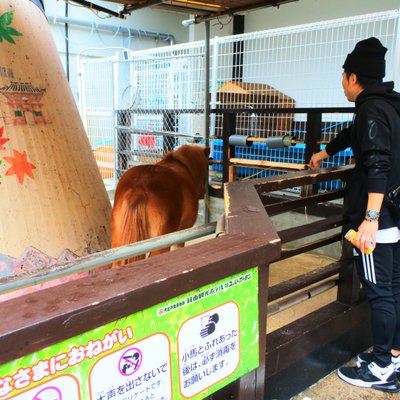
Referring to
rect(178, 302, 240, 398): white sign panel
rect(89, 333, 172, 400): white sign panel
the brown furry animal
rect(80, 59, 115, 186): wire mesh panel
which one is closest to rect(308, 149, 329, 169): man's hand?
the brown furry animal

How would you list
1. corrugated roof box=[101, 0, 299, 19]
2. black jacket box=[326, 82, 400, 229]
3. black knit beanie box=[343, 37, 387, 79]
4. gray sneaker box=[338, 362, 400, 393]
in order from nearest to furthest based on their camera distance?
black jacket box=[326, 82, 400, 229], black knit beanie box=[343, 37, 387, 79], gray sneaker box=[338, 362, 400, 393], corrugated roof box=[101, 0, 299, 19]

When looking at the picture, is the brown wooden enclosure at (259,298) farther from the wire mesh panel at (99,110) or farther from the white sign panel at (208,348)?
the wire mesh panel at (99,110)

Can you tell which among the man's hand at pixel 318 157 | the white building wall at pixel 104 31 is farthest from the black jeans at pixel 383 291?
the white building wall at pixel 104 31

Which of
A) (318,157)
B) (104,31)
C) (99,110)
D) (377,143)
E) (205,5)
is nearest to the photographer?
(377,143)

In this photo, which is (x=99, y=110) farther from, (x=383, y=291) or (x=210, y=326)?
(x=210, y=326)

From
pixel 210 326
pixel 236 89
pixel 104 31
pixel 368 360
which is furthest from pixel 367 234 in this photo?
pixel 104 31

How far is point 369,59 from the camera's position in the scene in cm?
203

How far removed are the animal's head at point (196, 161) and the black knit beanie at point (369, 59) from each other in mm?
1847

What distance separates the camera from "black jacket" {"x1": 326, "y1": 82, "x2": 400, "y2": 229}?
1868mm

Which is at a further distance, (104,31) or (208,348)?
(104,31)

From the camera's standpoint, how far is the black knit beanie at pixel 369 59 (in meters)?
2.02

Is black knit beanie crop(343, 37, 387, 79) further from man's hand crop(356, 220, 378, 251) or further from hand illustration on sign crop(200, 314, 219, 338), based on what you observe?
hand illustration on sign crop(200, 314, 219, 338)

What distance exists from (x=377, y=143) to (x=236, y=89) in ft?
12.6

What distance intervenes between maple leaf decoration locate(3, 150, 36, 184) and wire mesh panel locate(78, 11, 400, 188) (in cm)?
250
